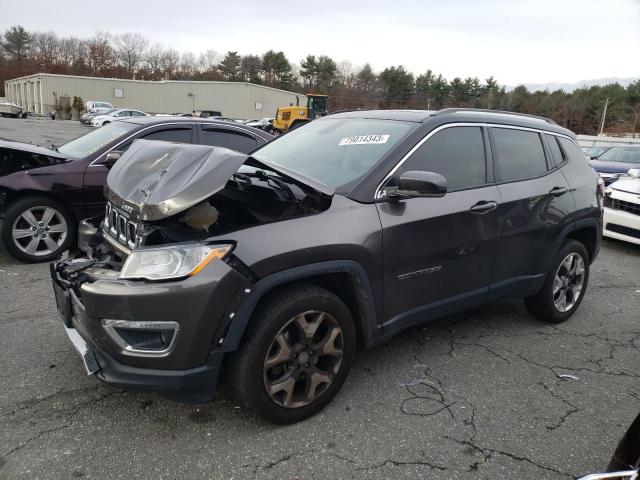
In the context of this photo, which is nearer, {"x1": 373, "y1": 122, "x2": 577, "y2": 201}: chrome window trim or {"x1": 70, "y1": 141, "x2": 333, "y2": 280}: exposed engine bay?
{"x1": 70, "y1": 141, "x2": 333, "y2": 280}: exposed engine bay

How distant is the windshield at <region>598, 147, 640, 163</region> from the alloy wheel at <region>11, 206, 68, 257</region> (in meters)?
13.3

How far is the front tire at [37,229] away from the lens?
5023 mm

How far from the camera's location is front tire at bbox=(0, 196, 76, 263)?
502 centimetres

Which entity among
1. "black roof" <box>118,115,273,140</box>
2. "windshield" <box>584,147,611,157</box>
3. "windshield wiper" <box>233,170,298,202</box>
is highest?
"black roof" <box>118,115,273,140</box>

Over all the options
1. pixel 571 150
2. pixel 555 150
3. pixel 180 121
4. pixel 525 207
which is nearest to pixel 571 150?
pixel 571 150

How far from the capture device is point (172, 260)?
7.55 feet

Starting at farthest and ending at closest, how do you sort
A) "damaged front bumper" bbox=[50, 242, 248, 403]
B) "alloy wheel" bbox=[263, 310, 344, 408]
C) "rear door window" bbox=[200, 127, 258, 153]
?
"rear door window" bbox=[200, 127, 258, 153] < "alloy wheel" bbox=[263, 310, 344, 408] < "damaged front bumper" bbox=[50, 242, 248, 403]

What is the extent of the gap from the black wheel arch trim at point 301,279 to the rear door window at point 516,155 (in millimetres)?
1507

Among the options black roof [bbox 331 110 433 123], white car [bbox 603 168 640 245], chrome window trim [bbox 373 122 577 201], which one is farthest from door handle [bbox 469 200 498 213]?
white car [bbox 603 168 640 245]

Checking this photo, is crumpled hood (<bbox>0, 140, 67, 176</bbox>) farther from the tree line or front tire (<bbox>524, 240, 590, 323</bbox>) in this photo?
the tree line

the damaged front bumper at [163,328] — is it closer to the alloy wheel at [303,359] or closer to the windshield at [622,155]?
the alloy wheel at [303,359]

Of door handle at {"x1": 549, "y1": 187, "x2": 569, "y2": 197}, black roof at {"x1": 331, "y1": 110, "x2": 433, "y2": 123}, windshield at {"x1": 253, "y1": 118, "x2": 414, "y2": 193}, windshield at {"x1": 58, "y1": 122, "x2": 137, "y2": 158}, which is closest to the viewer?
windshield at {"x1": 253, "y1": 118, "x2": 414, "y2": 193}

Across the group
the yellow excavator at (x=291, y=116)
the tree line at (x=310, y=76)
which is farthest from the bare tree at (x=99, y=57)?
the yellow excavator at (x=291, y=116)

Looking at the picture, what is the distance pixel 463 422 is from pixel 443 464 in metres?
0.42
